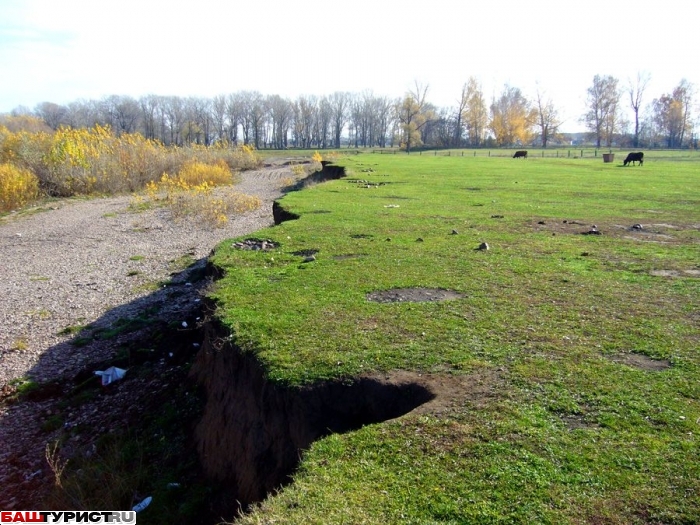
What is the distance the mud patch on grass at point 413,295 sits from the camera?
6559mm

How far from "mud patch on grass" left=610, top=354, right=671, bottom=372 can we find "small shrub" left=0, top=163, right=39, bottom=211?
2498 cm

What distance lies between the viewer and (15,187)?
23.0 m

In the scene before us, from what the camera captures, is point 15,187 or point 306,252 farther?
point 15,187

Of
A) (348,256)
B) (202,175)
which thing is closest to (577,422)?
(348,256)

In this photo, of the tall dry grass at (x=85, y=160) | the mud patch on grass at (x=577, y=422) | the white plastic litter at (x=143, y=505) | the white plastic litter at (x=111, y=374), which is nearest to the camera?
the mud patch on grass at (x=577, y=422)

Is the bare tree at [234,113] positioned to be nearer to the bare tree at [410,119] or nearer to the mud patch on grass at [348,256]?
the bare tree at [410,119]

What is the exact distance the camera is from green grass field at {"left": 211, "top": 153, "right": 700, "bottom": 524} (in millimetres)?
3072

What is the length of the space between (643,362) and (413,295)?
109 inches

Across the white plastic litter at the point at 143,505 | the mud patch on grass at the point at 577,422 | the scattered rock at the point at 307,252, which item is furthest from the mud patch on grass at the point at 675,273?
the white plastic litter at the point at 143,505

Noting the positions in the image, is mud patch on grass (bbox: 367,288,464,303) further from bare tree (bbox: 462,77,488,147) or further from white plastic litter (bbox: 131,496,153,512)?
bare tree (bbox: 462,77,488,147)

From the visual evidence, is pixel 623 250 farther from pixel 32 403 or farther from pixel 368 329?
pixel 32 403

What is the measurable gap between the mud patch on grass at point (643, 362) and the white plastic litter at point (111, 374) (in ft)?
20.9

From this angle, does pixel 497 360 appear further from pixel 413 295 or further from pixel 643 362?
pixel 413 295

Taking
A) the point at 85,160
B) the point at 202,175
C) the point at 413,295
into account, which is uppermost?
the point at 85,160
